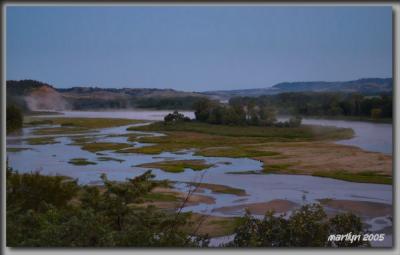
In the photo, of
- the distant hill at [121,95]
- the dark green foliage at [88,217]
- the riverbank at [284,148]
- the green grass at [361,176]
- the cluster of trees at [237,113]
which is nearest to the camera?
the dark green foliage at [88,217]

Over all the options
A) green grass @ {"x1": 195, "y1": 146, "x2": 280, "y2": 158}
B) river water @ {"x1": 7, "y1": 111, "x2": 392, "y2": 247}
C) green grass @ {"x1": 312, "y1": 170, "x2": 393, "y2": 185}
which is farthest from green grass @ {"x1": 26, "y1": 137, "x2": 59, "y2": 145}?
green grass @ {"x1": 312, "y1": 170, "x2": 393, "y2": 185}

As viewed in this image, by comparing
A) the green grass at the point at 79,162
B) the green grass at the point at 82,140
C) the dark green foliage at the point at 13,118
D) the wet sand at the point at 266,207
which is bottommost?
the wet sand at the point at 266,207

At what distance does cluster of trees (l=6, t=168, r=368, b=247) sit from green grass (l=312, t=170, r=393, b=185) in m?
0.26

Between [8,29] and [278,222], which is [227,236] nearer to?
[278,222]

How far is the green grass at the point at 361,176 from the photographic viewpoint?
390 centimetres

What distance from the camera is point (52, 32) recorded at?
4.14 meters

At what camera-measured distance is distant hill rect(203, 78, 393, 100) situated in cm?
393

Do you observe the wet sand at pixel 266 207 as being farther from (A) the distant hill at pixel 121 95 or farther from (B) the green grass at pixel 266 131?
(A) the distant hill at pixel 121 95

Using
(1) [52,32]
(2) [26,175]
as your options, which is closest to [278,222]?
(2) [26,175]

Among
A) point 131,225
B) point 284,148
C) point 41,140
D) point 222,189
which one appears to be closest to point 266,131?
point 284,148

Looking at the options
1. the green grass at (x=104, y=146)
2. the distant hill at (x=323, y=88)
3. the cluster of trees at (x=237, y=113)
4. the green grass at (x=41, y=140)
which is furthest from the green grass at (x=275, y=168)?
the green grass at (x=41, y=140)

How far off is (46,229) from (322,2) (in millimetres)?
2299

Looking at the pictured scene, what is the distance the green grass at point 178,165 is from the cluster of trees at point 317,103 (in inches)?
20.7

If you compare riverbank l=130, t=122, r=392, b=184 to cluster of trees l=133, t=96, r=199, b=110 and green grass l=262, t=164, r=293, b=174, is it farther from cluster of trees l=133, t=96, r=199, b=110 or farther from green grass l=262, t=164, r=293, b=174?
cluster of trees l=133, t=96, r=199, b=110
